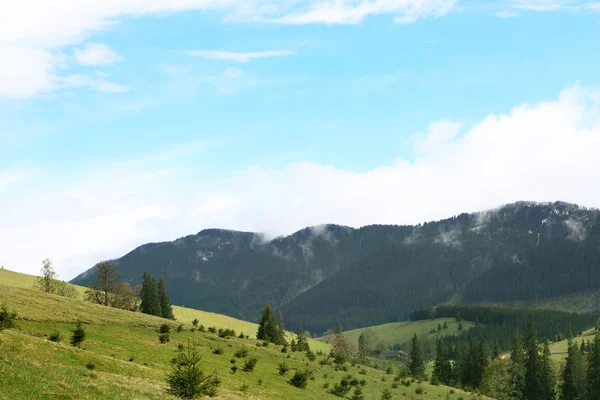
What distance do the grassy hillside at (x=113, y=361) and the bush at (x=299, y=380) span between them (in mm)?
872

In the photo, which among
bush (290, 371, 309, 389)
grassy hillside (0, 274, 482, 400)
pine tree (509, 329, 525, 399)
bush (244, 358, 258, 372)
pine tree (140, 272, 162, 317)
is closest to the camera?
grassy hillside (0, 274, 482, 400)

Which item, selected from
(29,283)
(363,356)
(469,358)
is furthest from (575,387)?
(29,283)

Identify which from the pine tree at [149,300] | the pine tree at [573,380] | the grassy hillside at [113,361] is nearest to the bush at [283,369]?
the grassy hillside at [113,361]

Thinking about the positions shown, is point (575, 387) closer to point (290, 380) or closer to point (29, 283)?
point (290, 380)

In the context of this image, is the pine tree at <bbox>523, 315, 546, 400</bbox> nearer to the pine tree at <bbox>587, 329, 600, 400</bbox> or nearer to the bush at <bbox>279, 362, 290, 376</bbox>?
the pine tree at <bbox>587, 329, 600, 400</bbox>

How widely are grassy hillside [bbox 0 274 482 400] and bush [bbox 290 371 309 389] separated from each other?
0.87 meters

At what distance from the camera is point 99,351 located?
157 feet

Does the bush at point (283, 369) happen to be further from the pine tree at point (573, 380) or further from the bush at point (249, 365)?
the pine tree at point (573, 380)

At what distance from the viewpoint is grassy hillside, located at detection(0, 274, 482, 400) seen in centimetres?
2867

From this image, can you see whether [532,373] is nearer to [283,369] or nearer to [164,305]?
[164,305]

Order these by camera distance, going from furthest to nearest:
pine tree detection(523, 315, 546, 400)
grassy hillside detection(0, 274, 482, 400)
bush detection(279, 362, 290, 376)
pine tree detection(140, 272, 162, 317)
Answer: pine tree detection(523, 315, 546, 400), pine tree detection(140, 272, 162, 317), bush detection(279, 362, 290, 376), grassy hillside detection(0, 274, 482, 400)

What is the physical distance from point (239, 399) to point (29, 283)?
443ft

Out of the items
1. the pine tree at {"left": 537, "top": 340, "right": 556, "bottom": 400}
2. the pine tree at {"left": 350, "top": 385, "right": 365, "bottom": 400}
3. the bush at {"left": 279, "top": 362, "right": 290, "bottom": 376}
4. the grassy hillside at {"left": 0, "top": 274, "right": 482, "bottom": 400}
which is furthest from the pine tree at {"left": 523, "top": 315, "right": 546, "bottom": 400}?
the bush at {"left": 279, "top": 362, "right": 290, "bottom": 376}

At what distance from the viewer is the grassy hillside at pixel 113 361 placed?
94.1 ft
